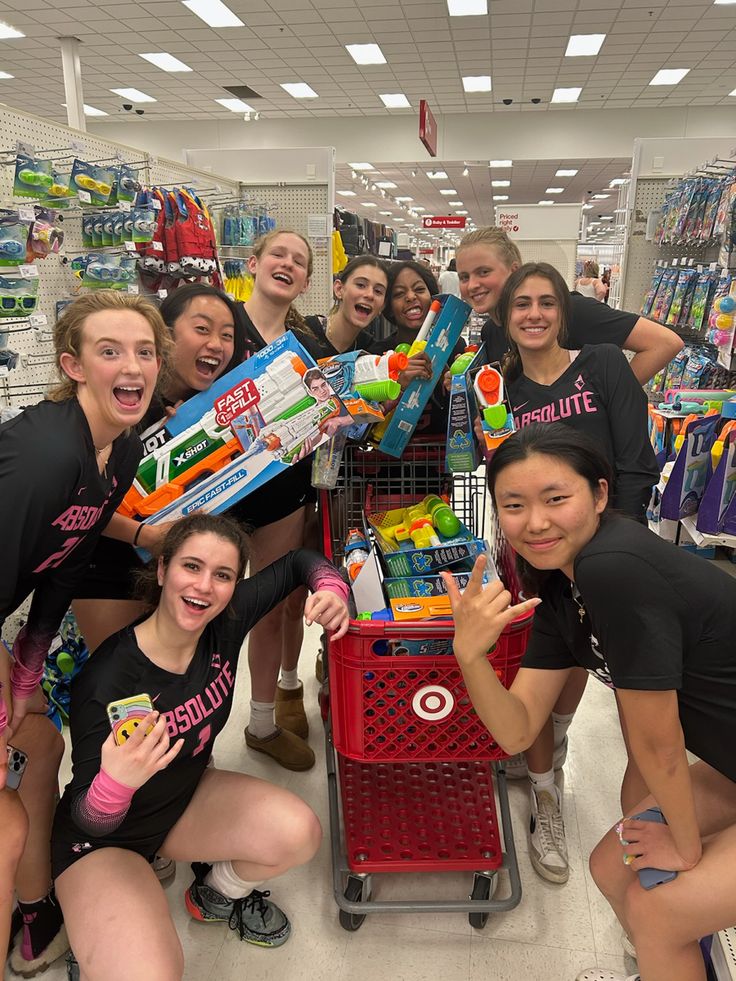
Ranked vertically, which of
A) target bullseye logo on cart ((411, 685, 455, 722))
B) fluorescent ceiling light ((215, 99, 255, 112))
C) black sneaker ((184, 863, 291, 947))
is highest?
fluorescent ceiling light ((215, 99, 255, 112))

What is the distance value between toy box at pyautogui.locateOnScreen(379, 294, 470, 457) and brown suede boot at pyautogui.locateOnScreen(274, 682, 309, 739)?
3.92 ft

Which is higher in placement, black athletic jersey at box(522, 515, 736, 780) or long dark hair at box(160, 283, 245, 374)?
long dark hair at box(160, 283, 245, 374)

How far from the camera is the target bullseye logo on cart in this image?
166 cm

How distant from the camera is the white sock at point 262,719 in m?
2.53

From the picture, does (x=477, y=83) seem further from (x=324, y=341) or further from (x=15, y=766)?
(x=15, y=766)

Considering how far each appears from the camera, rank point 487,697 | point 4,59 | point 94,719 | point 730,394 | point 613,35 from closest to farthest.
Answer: point 487,697 < point 94,719 < point 730,394 < point 613,35 < point 4,59

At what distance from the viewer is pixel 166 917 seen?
1541 millimetres

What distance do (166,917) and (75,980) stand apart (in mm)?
377

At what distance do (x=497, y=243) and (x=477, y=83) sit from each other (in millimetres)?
10570

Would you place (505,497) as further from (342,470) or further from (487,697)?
(342,470)

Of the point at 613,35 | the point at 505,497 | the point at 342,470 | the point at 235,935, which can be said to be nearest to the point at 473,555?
the point at 505,497

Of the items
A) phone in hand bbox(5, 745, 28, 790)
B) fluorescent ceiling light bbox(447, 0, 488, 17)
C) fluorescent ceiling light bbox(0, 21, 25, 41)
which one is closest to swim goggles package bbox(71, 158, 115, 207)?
phone in hand bbox(5, 745, 28, 790)

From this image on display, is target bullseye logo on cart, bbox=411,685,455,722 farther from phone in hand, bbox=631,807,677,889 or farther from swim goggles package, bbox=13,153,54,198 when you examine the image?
swim goggles package, bbox=13,153,54,198

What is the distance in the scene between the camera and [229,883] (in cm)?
179
